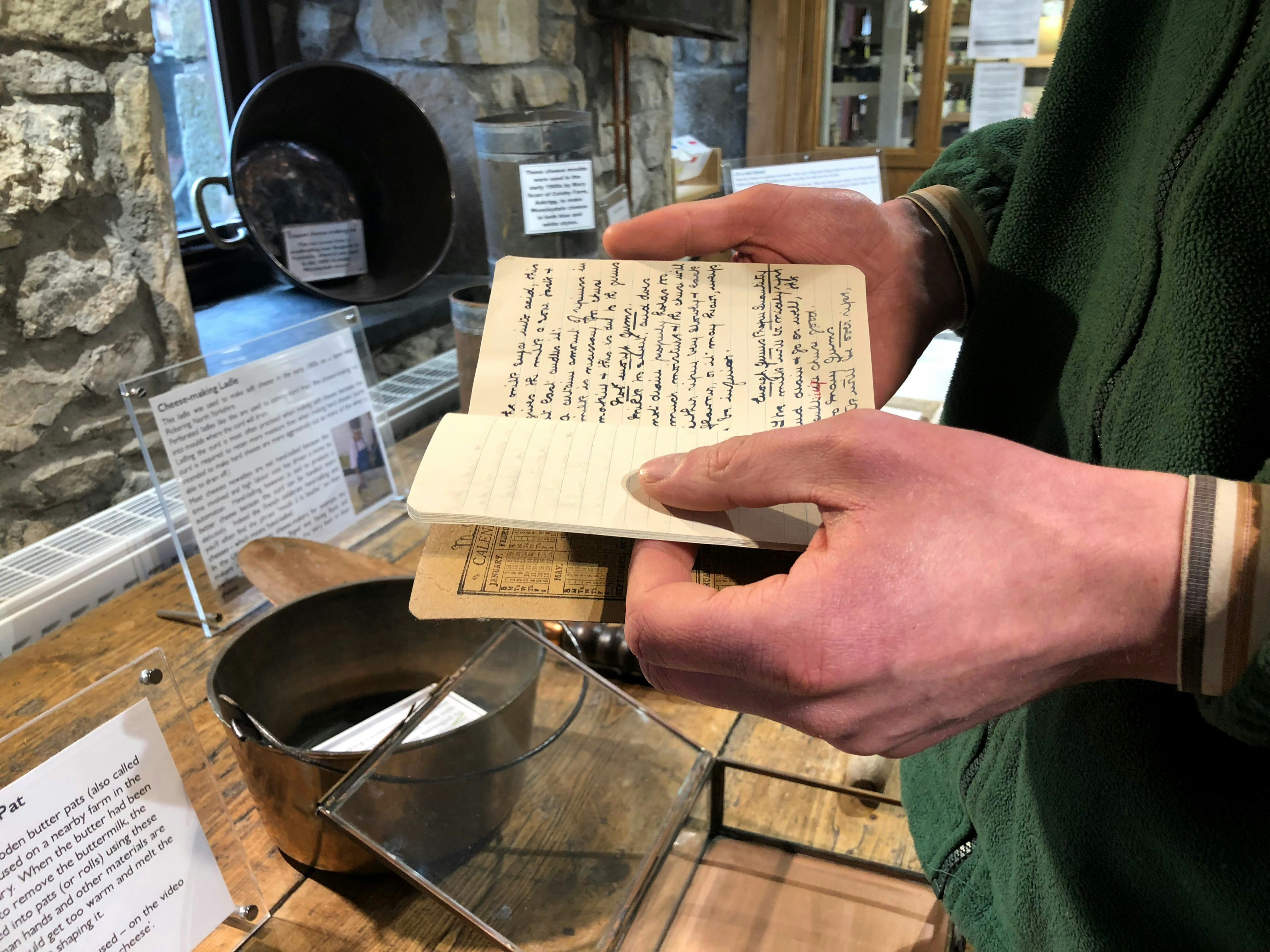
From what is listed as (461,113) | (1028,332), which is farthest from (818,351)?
(461,113)

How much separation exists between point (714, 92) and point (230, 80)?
3.92ft

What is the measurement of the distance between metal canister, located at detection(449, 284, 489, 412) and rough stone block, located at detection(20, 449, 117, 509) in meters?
0.39

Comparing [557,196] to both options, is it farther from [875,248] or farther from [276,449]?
[875,248]

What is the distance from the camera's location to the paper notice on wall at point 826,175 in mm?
1486

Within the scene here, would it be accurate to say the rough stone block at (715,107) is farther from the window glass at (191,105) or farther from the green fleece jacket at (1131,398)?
the green fleece jacket at (1131,398)

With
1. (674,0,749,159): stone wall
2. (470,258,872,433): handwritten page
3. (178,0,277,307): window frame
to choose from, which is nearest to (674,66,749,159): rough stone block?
(674,0,749,159): stone wall

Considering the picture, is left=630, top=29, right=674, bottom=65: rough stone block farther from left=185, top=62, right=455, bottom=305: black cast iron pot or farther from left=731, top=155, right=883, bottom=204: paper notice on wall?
left=185, top=62, right=455, bottom=305: black cast iron pot

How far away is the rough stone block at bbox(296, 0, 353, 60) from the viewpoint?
131 cm

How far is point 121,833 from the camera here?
1.43 feet

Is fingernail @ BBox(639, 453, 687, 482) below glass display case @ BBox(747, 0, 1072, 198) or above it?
below

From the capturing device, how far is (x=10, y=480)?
82 cm

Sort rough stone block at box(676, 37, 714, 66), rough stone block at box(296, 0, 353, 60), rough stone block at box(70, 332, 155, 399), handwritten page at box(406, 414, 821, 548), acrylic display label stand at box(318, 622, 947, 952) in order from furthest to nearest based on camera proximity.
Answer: rough stone block at box(676, 37, 714, 66), rough stone block at box(296, 0, 353, 60), rough stone block at box(70, 332, 155, 399), acrylic display label stand at box(318, 622, 947, 952), handwritten page at box(406, 414, 821, 548)

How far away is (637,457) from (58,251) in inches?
28.6

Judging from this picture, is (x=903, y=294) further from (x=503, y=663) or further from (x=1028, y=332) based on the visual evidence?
(x=503, y=663)
